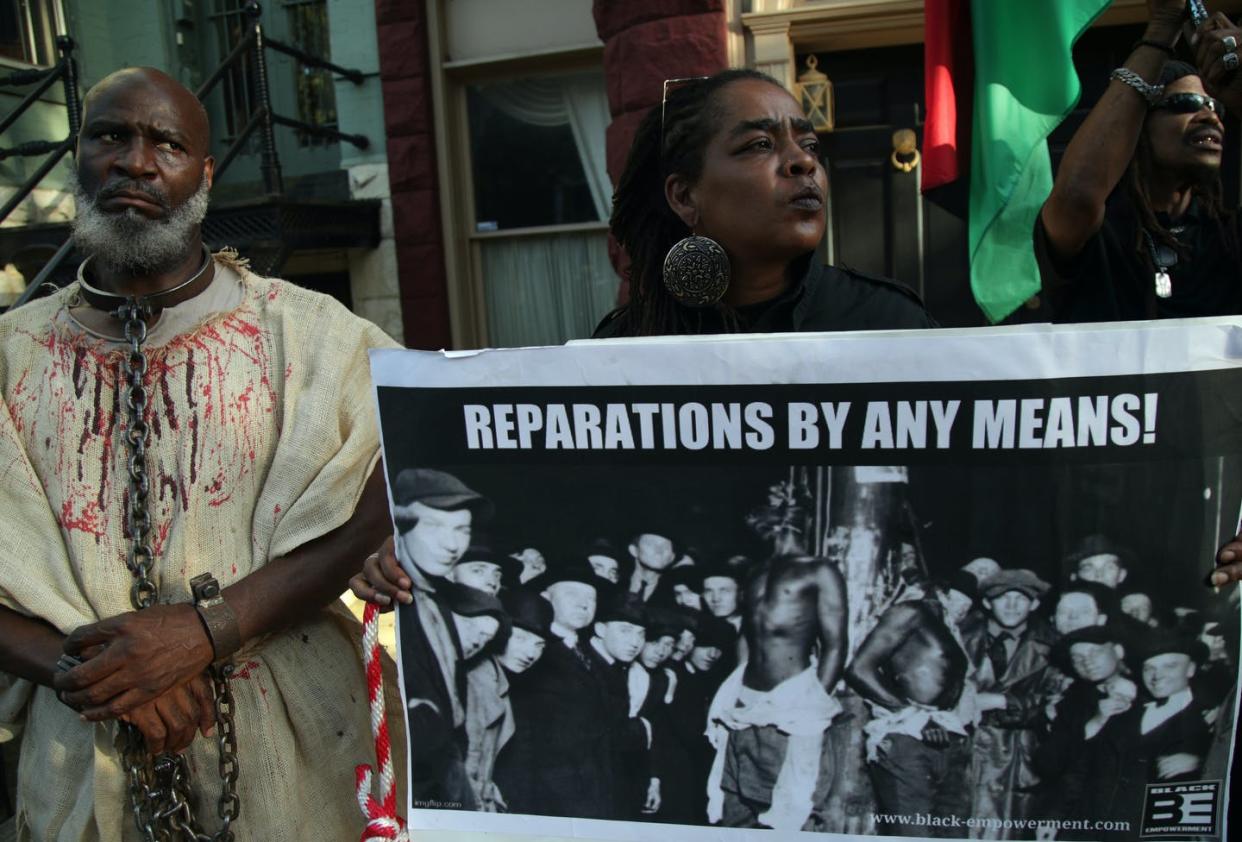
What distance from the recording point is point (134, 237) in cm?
192

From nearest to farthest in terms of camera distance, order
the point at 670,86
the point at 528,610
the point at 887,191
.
A: the point at 528,610, the point at 670,86, the point at 887,191

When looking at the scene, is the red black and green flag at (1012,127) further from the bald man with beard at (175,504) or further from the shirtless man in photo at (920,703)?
the bald man with beard at (175,504)

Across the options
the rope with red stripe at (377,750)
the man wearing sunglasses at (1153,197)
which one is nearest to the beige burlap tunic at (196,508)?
the rope with red stripe at (377,750)

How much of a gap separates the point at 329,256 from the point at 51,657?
18.4ft

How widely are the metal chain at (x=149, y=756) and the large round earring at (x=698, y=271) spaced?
1.01 metres

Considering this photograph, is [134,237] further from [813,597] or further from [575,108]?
[575,108]

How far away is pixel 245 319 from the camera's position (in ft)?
6.50

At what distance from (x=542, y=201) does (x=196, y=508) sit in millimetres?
5342

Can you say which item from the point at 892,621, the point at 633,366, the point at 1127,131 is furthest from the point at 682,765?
the point at 1127,131

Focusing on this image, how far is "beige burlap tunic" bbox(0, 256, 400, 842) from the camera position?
180 cm

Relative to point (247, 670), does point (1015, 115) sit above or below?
above

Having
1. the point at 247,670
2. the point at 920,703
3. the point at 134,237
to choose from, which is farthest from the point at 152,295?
the point at 920,703

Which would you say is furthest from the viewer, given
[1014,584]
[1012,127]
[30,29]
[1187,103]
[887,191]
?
[30,29]

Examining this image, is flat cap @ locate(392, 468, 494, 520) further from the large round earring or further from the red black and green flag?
the red black and green flag
